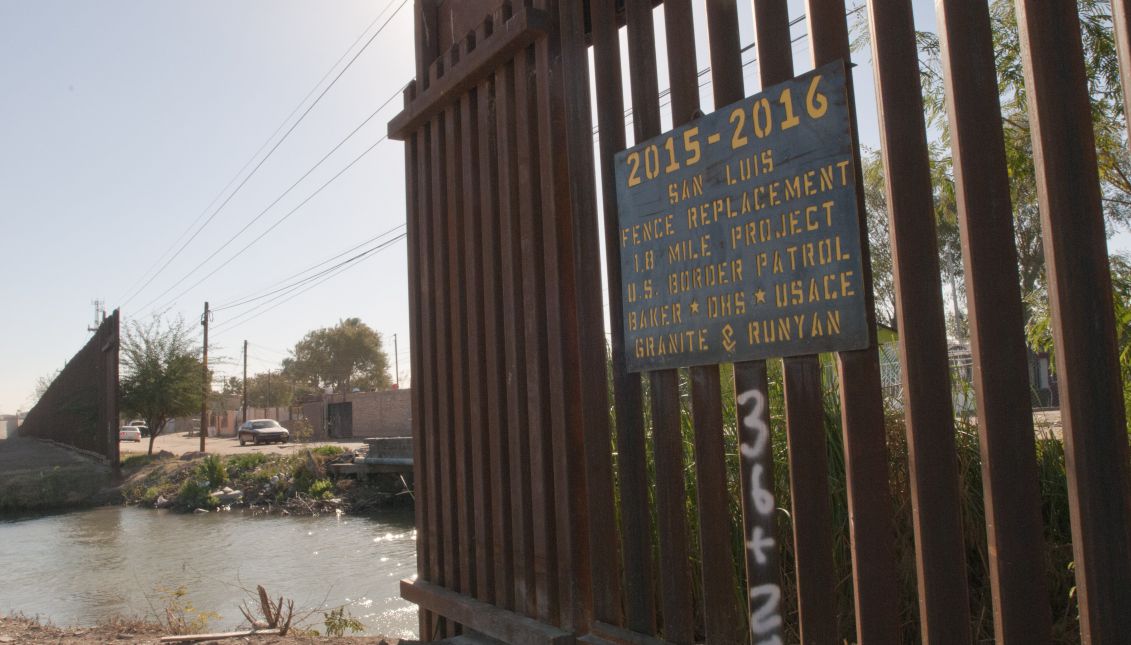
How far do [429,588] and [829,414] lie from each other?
2541 millimetres

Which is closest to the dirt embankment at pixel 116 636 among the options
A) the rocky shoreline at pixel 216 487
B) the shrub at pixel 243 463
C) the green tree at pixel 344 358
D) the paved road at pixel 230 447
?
the rocky shoreline at pixel 216 487

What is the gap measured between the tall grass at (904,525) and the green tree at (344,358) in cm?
7646

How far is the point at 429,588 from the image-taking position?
508 centimetres

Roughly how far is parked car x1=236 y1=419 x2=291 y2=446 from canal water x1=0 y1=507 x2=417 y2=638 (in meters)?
19.3

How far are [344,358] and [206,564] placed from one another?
65.2m

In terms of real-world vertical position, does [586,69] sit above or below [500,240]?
above


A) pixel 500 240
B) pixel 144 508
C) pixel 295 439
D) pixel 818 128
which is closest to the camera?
pixel 818 128

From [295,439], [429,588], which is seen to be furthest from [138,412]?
[429,588]

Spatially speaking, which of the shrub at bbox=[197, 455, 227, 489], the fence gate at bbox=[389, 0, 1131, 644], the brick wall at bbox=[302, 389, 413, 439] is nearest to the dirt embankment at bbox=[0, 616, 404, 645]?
the fence gate at bbox=[389, 0, 1131, 644]

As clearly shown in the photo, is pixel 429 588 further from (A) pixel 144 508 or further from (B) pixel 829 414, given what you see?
(A) pixel 144 508

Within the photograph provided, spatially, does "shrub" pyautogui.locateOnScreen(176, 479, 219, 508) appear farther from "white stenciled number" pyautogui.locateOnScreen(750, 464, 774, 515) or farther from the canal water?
"white stenciled number" pyautogui.locateOnScreen(750, 464, 774, 515)

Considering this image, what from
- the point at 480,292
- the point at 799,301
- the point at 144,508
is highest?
the point at 480,292

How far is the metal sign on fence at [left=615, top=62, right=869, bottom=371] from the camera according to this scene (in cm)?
273

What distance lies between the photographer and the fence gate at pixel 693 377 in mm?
2277
